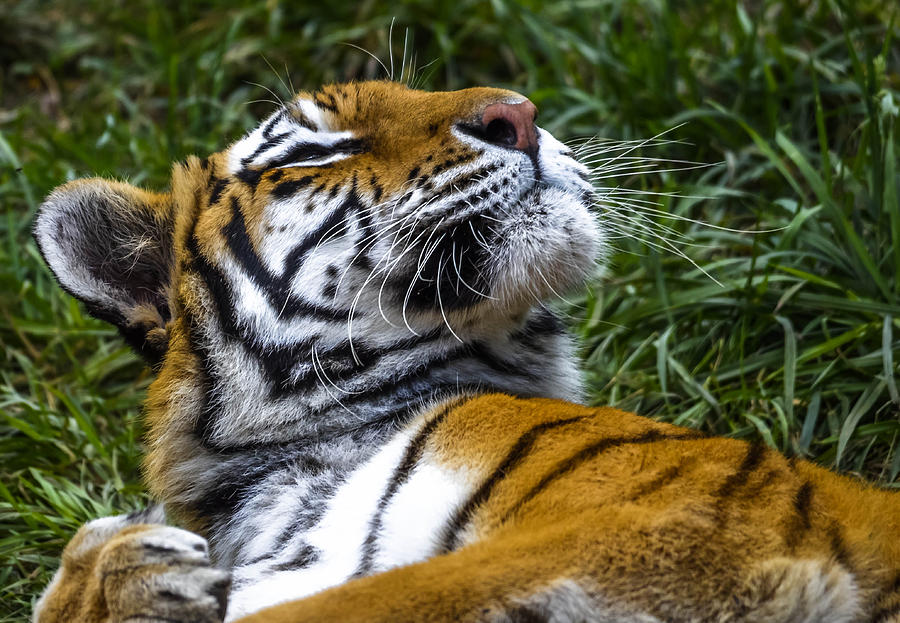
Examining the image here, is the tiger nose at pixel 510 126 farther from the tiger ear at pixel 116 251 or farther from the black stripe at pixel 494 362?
the tiger ear at pixel 116 251

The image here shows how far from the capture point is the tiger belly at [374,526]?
6.19ft

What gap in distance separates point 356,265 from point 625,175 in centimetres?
123

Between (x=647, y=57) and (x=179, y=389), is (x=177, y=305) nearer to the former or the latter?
(x=179, y=389)

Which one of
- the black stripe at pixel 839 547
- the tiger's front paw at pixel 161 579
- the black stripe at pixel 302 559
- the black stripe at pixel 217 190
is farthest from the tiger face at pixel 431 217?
the black stripe at pixel 839 547

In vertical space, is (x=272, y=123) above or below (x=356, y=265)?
above

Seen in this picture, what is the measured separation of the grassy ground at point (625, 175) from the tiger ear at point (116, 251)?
838 millimetres

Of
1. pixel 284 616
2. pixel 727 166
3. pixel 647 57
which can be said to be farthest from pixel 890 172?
pixel 284 616

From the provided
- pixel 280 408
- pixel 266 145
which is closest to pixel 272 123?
pixel 266 145

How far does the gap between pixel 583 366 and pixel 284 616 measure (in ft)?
6.16

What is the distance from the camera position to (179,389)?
225 cm

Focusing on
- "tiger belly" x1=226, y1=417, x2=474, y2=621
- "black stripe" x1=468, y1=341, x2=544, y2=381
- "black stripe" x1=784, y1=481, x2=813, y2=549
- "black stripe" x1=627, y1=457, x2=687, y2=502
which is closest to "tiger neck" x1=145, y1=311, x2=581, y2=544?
"black stripe" x1=468, y1=341, x2=544, y2=381

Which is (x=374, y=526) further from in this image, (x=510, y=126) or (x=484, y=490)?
(x=510, y=126)

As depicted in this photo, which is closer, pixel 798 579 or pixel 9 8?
pixel 798 579

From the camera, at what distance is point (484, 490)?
186cm
